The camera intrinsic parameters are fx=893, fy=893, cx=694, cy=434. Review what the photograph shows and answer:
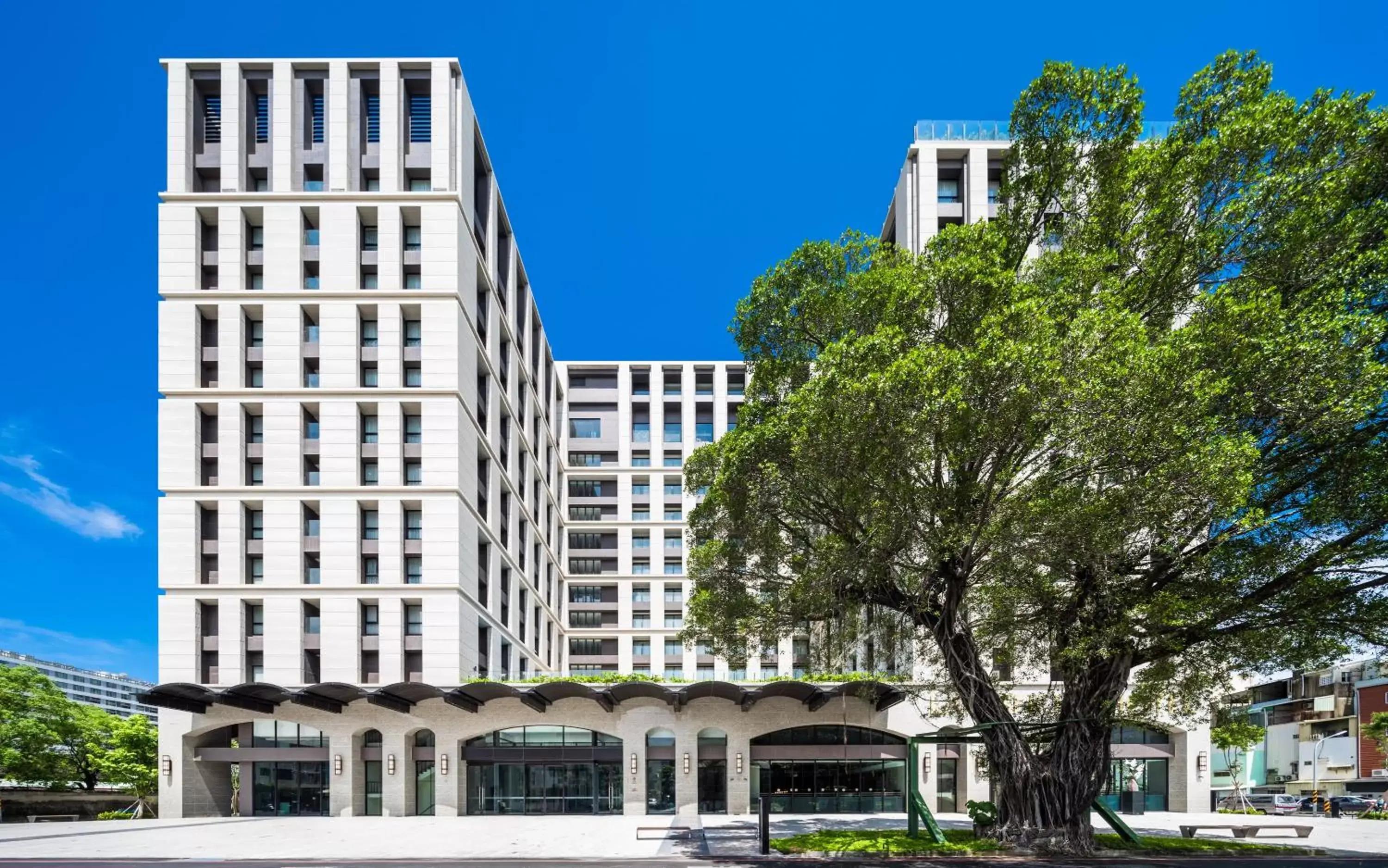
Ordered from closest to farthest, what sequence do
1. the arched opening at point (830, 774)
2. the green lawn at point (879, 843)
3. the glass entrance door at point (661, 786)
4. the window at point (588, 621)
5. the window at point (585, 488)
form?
the green lawn at point (879, 843), the glass entrance door at point (661, 786), the arched opening at point (830, 774), the window at point (588, 621), the window at point (585, 488)

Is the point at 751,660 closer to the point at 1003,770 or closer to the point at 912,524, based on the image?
the point at 1003,770

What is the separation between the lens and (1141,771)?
40219mm

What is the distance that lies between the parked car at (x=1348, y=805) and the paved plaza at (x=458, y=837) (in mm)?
11514

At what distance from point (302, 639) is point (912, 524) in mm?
28308

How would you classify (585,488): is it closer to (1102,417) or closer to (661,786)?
(661,786)

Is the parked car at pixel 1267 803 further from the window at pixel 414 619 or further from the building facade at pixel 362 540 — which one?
the window at pixel 414 619

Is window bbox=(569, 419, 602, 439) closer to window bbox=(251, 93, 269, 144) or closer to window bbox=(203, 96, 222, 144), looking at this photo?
window bbox=(251, 93, 269, 144)

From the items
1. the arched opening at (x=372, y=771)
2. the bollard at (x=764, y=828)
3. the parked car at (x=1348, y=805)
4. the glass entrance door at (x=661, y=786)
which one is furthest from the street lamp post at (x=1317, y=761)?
the arched opening at (x=372, y=771)

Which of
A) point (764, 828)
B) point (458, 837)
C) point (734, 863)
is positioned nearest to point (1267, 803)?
point (764, 828)

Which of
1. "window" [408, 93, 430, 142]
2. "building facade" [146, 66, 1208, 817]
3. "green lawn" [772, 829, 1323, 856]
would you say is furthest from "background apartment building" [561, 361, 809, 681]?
"green lawn" [772, 829, 1323, 856]

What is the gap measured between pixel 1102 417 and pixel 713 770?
1073 inches

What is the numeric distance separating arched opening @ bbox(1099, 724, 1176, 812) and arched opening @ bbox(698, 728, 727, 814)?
677 inches

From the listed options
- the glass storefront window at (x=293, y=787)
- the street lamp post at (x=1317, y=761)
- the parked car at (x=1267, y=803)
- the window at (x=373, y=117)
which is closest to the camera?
the glass storefront window at (x=293, y=787)

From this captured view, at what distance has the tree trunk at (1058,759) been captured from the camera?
21.4 m
